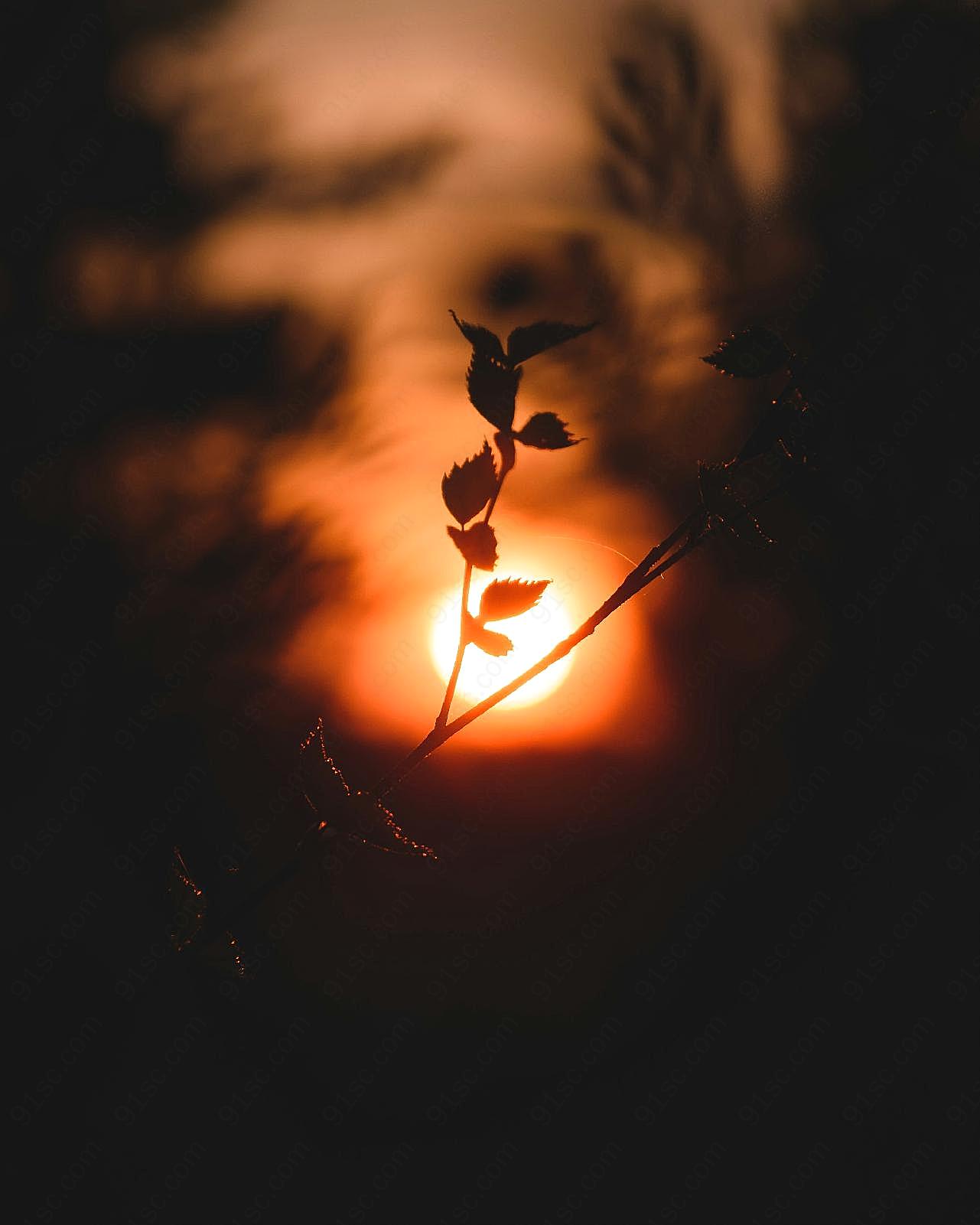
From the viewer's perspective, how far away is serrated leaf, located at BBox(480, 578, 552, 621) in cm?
31

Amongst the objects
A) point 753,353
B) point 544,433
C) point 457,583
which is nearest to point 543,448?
point 544,433

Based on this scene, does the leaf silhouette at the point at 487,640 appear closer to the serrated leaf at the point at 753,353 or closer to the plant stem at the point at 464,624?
the plant stem at the point at 464,624

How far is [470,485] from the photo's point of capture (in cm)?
31

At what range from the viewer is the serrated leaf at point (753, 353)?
1.07 feet

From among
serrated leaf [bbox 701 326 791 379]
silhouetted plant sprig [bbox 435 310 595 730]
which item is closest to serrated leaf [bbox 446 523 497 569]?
silhouetted plant sprig [bbox 435 310 595 730]

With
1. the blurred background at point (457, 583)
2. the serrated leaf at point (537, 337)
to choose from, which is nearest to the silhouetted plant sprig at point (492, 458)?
the serrated leaf at point (537, 337)

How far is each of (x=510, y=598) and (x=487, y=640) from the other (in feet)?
0.06

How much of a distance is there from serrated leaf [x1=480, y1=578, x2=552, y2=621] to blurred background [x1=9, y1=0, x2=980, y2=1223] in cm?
15

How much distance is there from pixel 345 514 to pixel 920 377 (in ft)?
1.53

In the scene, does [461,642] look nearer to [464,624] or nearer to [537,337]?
[464,624]

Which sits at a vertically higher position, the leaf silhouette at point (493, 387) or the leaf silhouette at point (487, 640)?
the leaf silhouette at point (493, 387)

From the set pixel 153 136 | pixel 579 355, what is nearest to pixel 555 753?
pixel 579 355

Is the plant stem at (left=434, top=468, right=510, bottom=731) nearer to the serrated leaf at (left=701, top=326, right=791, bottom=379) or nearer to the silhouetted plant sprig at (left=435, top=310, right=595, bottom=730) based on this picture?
the silhouetted plant sprig at (left=435, top=310, right=595, bottom=730)

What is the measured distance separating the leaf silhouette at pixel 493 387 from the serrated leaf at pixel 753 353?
95 millimetres
